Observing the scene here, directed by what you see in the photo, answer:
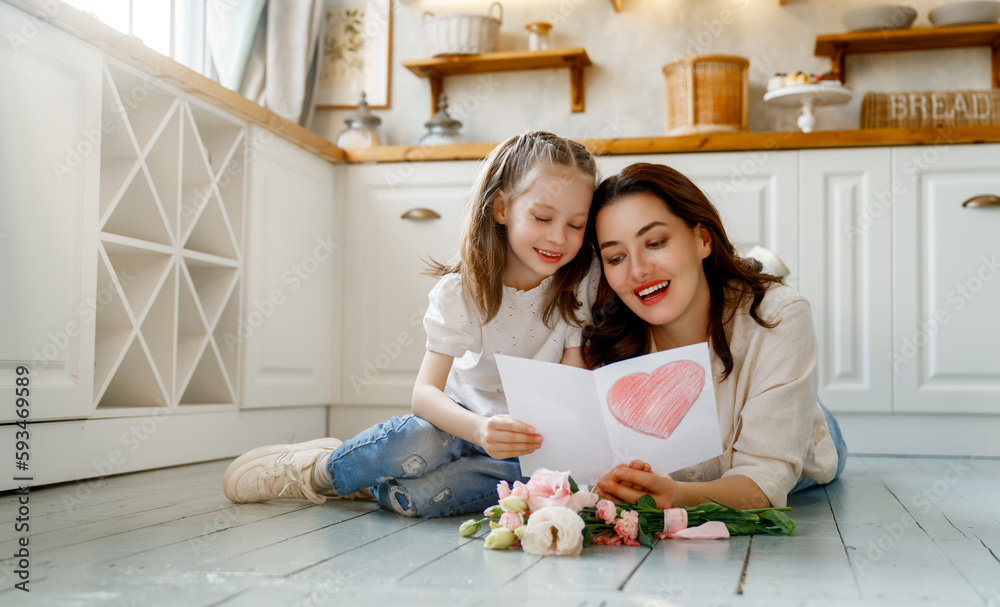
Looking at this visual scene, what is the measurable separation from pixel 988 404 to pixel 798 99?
106 centimetres

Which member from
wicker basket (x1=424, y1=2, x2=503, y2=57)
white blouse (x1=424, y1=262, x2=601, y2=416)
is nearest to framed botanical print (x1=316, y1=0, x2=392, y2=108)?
wicker basket (x1=424, y1=2, x2=503, y2=57)

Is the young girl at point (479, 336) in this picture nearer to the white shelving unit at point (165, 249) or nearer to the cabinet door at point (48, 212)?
the cabinet door at point (48, 212)

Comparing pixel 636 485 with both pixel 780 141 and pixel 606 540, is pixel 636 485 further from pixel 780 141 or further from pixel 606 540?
pixel 780 141

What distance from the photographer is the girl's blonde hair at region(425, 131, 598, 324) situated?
1372mm

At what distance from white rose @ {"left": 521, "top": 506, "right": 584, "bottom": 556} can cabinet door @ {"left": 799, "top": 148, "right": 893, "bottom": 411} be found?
157 centimetres

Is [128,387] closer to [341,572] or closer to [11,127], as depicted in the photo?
[11,127]

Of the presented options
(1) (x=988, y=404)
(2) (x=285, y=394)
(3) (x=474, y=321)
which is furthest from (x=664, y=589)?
(1) (x=988, y=404)

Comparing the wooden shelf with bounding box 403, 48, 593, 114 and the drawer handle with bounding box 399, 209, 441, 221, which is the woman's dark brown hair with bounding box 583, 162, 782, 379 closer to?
the drawer handle with bounding box 399, 209, 441, 221

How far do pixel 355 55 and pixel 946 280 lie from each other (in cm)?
213

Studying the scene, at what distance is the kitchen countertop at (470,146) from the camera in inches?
70.7

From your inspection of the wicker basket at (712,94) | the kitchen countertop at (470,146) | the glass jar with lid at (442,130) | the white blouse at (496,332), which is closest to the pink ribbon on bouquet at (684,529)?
the white blouse at (496,332)

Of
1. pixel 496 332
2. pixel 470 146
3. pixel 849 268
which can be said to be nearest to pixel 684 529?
pixel 496 332

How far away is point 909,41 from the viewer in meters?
2.69

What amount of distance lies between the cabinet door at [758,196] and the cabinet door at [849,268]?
3 centimetres
